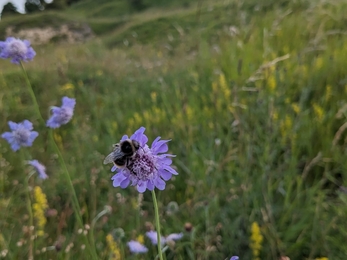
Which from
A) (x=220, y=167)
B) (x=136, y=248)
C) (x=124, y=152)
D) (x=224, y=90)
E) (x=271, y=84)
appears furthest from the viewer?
(x=224, y=90)

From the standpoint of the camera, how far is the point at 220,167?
2.03 metres

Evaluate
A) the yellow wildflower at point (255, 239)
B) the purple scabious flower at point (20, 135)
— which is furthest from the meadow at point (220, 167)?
the purple scabious flower at point (20, 135)

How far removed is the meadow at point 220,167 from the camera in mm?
1716

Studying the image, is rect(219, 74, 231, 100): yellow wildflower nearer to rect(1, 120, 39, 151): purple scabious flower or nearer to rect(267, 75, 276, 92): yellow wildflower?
rect(267, 75, 276, 92): yellow wildflower

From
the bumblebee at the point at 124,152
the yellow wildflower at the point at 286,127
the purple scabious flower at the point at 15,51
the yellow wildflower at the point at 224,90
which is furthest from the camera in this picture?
the yellow wildflower at the point at 224,90

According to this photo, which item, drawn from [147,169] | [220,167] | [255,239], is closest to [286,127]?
[220,167]

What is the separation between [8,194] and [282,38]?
2.44 meters

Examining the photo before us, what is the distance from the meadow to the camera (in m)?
1.72

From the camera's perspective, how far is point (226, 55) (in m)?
3.41

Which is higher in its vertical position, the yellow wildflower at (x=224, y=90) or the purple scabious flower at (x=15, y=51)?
the purple scabious flower at (x=15, y=51)

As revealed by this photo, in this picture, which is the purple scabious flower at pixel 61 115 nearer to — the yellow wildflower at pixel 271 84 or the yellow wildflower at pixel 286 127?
the yellow wildflower at pixel 286 127

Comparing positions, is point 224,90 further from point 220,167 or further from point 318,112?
point 220,167

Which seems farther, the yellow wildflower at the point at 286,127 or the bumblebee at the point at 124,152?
the yellow wildflower at the point at 286,127

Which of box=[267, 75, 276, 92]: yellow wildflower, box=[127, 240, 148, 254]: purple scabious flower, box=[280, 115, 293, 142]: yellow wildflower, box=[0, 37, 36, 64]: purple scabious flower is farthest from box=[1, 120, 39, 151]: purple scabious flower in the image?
box=[267, 75, 276, 92]: yellow wildflower
